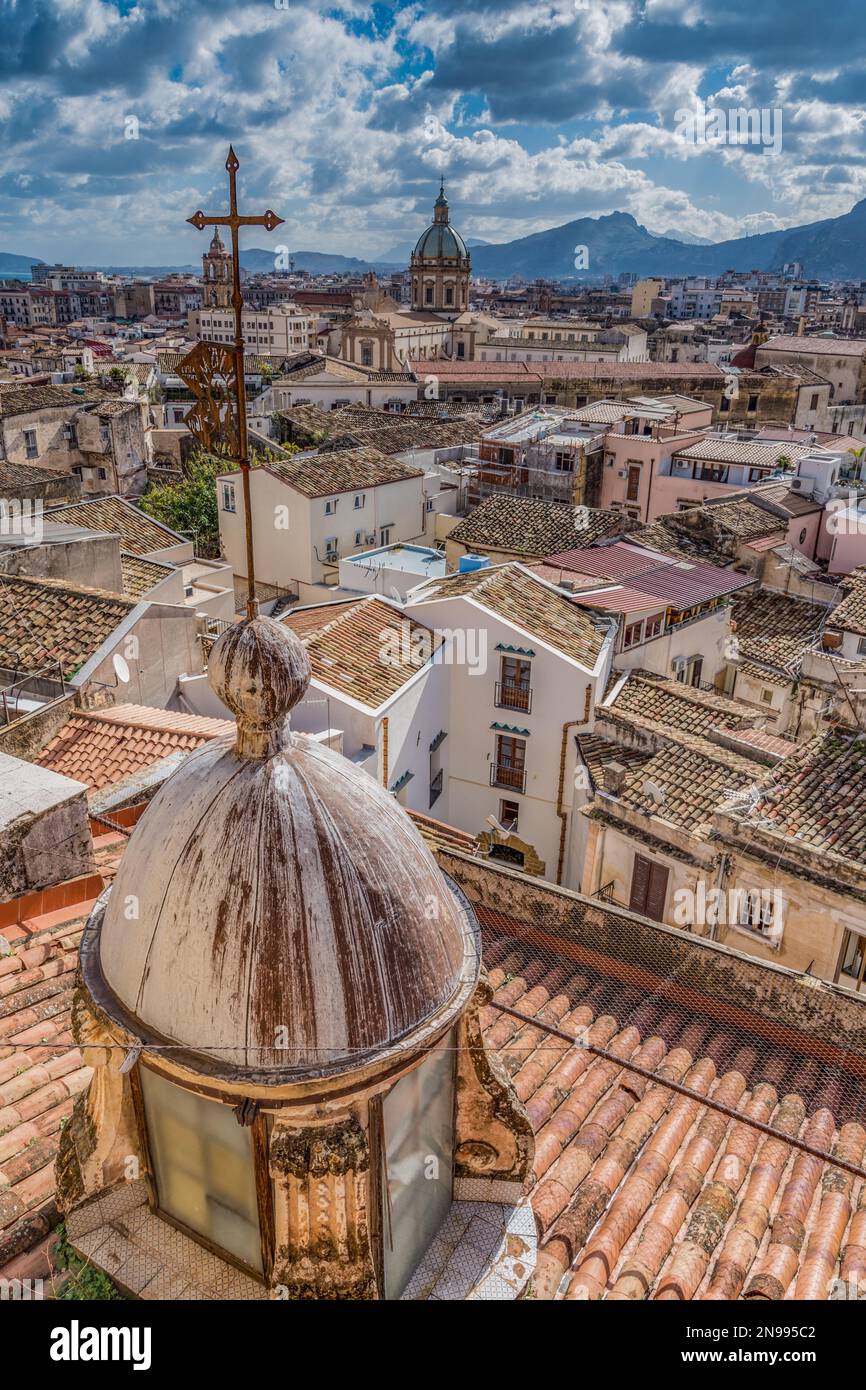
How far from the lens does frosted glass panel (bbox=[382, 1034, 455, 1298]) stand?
204 inches

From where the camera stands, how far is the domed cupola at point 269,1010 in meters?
4.59

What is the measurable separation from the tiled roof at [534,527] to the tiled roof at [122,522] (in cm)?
1053

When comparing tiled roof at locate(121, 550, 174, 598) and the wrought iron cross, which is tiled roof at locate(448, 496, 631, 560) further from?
the wrought iron cross

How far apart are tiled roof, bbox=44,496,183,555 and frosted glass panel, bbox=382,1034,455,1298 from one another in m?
25.8

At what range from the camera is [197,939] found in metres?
4.65

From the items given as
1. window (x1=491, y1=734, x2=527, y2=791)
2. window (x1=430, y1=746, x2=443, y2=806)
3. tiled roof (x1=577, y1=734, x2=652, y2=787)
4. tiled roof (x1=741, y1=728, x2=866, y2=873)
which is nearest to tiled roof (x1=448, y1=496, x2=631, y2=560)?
window (x1=491, y1=734, x2=527, y2=791)

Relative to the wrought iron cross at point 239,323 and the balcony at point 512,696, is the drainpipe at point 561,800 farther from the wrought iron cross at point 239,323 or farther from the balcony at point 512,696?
the wrought iron cross at point 239,323

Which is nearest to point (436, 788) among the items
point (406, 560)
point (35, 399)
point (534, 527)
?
point (406, 560)

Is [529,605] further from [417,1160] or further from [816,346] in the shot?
[816,346]

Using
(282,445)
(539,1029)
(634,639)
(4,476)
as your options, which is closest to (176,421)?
(282,445)

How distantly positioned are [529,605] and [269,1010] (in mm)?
20590

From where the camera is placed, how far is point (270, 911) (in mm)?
4570

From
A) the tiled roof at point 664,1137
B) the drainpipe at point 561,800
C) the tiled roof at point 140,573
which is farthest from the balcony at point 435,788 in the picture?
the tiled roof at point 664,1137

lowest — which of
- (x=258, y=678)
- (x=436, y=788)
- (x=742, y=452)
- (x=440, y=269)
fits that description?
(x=436, y=788)
